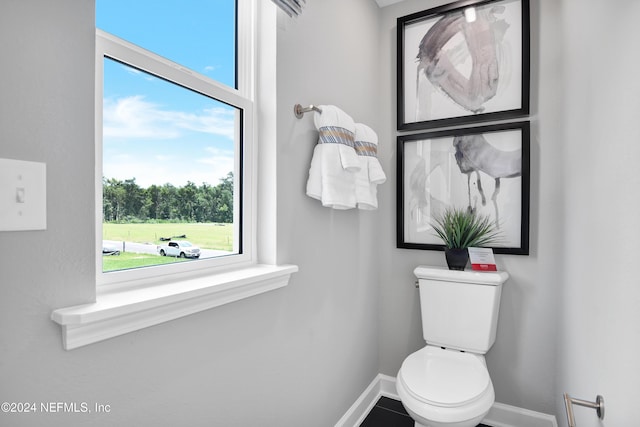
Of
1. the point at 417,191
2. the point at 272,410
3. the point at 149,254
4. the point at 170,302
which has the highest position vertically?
the point at 417,191

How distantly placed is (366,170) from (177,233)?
89 centimetres

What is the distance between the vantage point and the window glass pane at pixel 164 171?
0.89m

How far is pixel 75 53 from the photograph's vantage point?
693 mm

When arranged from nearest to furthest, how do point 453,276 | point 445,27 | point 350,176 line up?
point 350,176 < point 453,276 < point 445,27

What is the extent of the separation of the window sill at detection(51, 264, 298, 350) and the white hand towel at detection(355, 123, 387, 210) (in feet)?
1.89

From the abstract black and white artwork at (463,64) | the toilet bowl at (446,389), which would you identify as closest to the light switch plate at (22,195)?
the toilet bowl at (446,389)

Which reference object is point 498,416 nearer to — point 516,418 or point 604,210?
point 516,418

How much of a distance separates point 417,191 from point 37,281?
6.25 ft

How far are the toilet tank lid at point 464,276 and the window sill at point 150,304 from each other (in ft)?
3.39

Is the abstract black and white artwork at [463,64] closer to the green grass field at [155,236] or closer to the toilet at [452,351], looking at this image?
the toilet at [452,351]

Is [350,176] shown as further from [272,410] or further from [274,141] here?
[272,410]

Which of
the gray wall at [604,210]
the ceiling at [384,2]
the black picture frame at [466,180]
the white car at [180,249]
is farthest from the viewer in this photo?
the ceiling at [384,2]

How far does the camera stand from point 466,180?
2.00 metres

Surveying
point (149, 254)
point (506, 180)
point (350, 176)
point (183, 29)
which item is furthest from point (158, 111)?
point (506, 180)
